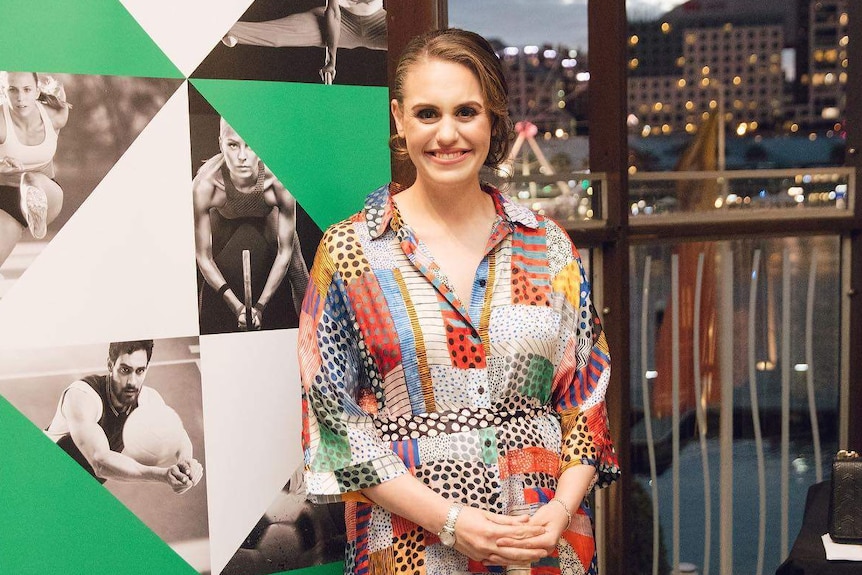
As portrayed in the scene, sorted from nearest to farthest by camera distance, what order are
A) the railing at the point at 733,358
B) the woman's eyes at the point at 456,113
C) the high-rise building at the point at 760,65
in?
the woman's eyes at the point at 456,113 → the railing at the point at 733,358 → the high-rise building at the point at 760,65

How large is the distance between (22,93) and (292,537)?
43.1 inches

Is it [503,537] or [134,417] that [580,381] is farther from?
[134,417]

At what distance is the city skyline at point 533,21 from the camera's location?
272 cm

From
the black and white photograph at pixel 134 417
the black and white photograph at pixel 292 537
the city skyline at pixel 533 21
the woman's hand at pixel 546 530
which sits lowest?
the black and white photograph at pixel 292 537

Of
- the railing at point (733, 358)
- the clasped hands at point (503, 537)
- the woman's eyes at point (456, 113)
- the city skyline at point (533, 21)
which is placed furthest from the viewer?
the railing at point (733, 358)

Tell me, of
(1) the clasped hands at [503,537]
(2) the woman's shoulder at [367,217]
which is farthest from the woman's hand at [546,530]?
(2) the woman's shoulder at [367,217]

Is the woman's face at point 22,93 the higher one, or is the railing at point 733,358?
the woman's face at point 22,93

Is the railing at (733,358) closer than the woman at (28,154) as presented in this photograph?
No

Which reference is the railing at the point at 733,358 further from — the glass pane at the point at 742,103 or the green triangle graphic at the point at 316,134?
the green triangle graphic at the point at 316,134

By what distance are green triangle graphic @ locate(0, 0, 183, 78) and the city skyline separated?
0.98 metres

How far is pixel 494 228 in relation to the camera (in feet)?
6.68

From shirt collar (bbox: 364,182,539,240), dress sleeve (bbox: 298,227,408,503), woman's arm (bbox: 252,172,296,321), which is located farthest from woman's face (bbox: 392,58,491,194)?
woman's arm (bbox: 252,172,296,321)

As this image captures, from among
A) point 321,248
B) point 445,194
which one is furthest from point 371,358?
point 445,194

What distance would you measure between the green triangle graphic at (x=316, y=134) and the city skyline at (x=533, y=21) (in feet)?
Answer: 1.82
